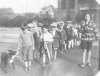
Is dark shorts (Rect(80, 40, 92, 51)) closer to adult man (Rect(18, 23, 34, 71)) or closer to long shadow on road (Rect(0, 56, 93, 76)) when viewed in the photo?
long shadow on road (Rect(0, 56, 93, 76))

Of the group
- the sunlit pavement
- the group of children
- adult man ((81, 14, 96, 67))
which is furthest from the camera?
adult man ((81, 14, 96, 67))

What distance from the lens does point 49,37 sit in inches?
82.8

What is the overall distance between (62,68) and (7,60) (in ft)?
2.80

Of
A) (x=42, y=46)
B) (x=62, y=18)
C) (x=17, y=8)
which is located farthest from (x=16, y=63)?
(x=62, y=18)

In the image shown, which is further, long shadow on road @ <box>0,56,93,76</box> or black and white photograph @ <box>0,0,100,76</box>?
long shadow on road @ <box>0,56,93,76</box>

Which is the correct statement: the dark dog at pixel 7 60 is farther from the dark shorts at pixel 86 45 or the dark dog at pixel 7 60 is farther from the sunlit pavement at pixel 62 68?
the dark shorts at pixel 86 45

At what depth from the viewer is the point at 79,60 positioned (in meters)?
2.66

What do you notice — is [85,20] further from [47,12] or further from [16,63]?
[16,63]

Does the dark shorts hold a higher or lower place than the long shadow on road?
higher

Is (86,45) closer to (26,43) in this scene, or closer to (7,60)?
(26,43)

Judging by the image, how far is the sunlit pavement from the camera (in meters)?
1.94

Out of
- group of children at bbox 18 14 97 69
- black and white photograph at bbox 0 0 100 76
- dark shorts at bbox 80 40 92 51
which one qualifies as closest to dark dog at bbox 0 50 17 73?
black and white photograph at bbox 0 0 100 76

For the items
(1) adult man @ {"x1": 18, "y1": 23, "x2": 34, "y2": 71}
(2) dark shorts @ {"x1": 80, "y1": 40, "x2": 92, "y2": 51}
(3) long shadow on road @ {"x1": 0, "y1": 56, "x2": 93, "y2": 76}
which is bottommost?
(3) long shadow on road @ {"x1": 0, "y1": 56, "x2": 93, "y2": 76}

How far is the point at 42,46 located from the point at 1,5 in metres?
0.60
